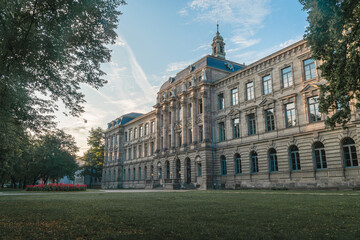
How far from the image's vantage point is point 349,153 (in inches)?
1040

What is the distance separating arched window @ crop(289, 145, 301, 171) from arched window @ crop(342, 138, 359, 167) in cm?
518

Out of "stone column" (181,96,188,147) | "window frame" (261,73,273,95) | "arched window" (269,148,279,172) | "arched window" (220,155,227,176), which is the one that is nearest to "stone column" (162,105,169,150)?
"stone column" (181,96,188,147)

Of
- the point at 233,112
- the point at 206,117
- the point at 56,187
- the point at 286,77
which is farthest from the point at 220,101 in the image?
the point at 56,187

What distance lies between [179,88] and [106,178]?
1649 inches

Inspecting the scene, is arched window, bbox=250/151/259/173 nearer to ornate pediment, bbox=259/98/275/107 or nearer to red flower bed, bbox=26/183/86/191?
ornate pediment, bbox=259/98/275/107

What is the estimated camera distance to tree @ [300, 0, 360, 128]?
12.1 meters

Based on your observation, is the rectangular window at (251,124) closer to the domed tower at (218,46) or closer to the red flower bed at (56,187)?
the domed tower at (218,46)

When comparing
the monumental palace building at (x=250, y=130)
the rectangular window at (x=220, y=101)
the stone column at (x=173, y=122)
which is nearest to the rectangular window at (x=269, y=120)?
the monumental palace building at (x=250, y=130)

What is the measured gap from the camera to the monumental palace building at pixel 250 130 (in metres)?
28.4

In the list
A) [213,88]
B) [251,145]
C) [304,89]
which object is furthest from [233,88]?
[304,89]

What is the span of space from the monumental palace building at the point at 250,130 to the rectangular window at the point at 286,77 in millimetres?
121

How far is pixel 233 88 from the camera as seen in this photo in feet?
134

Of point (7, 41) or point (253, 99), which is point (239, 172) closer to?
point (253, 99)

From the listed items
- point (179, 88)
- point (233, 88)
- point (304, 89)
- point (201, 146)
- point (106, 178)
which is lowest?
point (106, 178)
